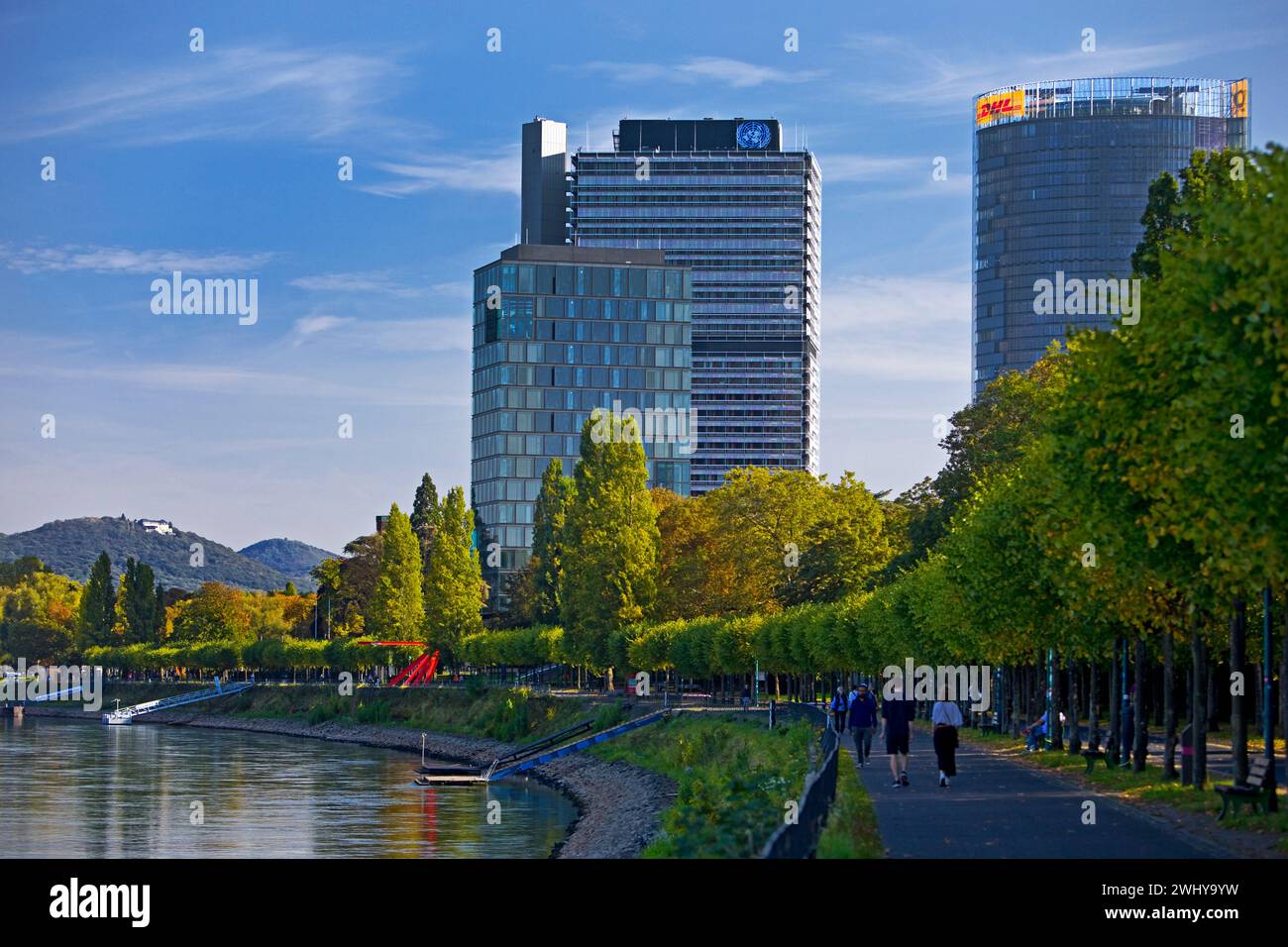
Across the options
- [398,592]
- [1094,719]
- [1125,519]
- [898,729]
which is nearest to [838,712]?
[1094,719]

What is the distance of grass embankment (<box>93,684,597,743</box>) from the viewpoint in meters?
107

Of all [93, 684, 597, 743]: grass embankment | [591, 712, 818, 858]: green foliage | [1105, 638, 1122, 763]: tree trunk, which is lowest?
[93, 684, 597, 743]: grass embankment

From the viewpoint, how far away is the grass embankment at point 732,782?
26297 mm

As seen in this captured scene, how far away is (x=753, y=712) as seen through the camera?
276ft

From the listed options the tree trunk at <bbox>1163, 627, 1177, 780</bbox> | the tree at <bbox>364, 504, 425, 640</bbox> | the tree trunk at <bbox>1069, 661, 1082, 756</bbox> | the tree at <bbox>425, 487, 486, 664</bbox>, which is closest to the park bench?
the tree trunk at <bbox>1163, 627, 1177, 780</bbox>

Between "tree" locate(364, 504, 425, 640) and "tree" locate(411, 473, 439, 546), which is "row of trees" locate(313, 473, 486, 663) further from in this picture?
"tree" locate(411, 473, 439, 546)

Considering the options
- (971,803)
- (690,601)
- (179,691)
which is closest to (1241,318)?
(971,803)

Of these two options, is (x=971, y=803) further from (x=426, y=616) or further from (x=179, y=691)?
(x=179, y=691)

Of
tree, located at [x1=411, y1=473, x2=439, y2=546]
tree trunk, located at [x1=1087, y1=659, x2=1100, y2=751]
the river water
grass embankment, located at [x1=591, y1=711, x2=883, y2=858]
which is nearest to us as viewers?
grass embankment, located at [x1=591, y1=711, x2=883, y2=858]

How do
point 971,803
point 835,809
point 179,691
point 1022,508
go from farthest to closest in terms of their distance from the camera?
point 179,691
point 1022,508
point 971,803
point 835,809

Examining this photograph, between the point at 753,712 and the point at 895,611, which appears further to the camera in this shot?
the point at 753,712

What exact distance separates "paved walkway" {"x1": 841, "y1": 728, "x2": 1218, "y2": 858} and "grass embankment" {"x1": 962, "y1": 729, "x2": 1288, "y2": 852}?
82cm

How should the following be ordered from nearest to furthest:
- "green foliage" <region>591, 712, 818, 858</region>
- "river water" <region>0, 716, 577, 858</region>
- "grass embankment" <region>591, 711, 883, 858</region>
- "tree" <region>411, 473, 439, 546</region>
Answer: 1. "grass embankment" <region>591, 711, 883, 858</region>
2. "green foliage" <region>591, 712, 818, 858</region>
3. "river water" <region>0, 716, 577, 858</region>
4. "tree" <region>411, 473, 439, 546</region>
